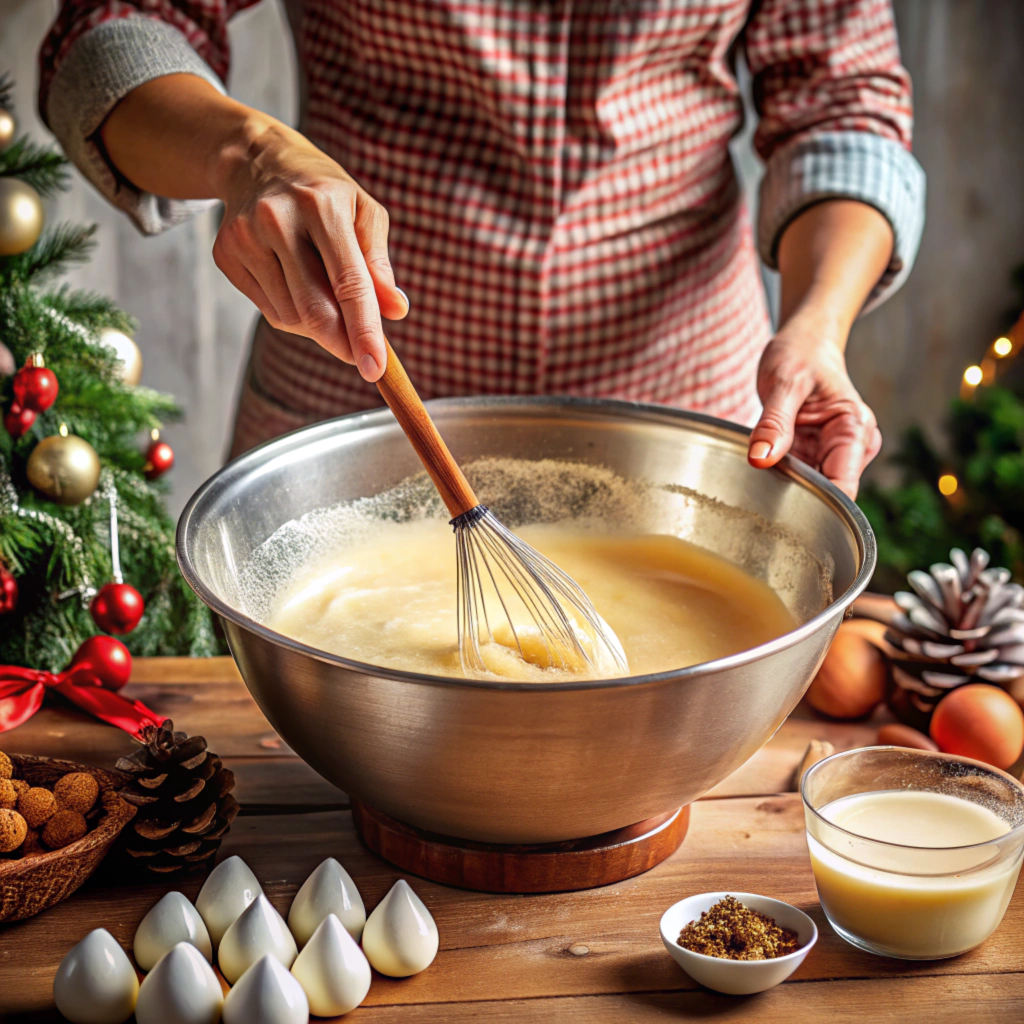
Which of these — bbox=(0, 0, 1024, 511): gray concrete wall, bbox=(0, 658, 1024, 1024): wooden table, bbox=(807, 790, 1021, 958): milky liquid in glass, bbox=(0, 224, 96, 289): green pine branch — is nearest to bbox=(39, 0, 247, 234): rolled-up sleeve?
bbox=(0, 224, 96, 289): green pine branch

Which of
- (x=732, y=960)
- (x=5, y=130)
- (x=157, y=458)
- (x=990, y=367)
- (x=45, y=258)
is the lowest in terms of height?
(x=990, y=367)

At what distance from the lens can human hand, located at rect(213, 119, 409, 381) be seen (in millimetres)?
772

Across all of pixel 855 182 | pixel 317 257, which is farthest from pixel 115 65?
pixel 855 182

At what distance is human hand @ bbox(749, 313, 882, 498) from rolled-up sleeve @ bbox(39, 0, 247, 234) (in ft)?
2.10

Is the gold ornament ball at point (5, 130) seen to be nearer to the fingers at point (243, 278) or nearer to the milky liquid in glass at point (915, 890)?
the fingers at point (243, 278)

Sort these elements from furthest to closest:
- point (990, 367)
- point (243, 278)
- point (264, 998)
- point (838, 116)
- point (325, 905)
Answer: point (990, 367) → point (838, 116) → point (243, 278) → point (325, 905) → point (264, 998)

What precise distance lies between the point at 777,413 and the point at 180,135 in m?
0.61

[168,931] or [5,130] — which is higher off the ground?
[5,130]

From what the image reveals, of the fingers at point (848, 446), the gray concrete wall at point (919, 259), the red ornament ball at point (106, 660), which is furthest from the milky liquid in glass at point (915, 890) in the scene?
the gray concrete wall at point (919, 259)

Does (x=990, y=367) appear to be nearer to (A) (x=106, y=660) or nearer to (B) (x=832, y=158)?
(B) (x=832, y=158)

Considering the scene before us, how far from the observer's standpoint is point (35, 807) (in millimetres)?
776

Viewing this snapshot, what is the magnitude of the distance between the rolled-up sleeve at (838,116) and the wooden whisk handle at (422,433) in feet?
2.08

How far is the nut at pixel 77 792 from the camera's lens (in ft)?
2.61

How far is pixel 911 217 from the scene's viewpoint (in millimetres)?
1266
